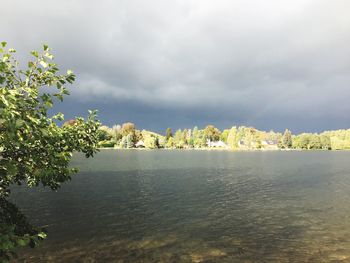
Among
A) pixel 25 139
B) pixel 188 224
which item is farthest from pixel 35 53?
pixel 188 224

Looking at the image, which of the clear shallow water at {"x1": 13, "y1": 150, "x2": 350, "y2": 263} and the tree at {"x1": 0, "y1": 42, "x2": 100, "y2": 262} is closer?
the tree at {"x1": 0, "y1": 42, "x2": 100, "y2": 262}

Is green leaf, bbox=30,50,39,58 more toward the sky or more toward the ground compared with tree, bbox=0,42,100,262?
more toward the sky

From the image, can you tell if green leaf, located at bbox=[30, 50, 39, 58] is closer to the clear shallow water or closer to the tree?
the tree

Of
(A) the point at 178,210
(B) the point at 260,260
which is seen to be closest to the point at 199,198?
(A) the point at 178,210

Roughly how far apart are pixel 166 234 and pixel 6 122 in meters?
27.1

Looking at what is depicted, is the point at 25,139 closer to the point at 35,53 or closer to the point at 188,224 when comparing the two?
the point at 35,53

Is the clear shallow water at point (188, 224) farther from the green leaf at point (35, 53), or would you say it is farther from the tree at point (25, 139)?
the green leaf at point (35, 53)

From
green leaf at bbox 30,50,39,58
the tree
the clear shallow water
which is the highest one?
green leaf at bbox 30,50,39,58

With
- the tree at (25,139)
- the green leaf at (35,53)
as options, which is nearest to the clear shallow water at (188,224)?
the tree at (25,139)

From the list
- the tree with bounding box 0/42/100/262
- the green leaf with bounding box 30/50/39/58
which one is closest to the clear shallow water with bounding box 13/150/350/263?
the tree with bounding box 0/42/100/262

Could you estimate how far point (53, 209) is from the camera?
42.6 meters

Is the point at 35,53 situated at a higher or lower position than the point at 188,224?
higher

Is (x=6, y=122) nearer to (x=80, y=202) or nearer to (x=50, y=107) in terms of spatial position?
(x=50, y=107)

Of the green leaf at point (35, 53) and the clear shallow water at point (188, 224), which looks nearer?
the green leaf at point (35, 53)
